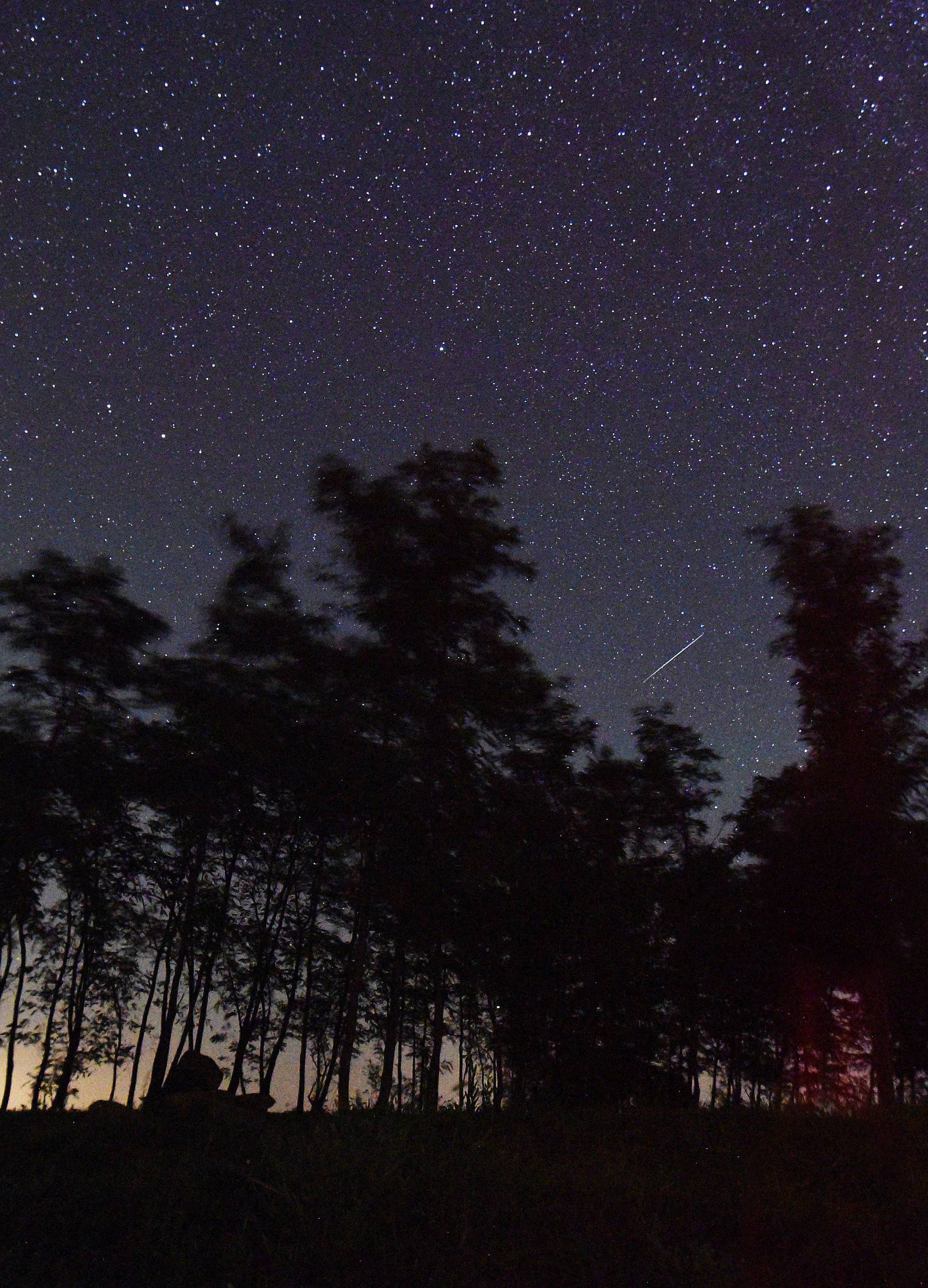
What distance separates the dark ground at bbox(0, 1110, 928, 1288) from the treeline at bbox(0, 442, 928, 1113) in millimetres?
6529

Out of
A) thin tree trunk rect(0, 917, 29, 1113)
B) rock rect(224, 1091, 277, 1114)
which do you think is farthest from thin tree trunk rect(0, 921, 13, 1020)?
rock rect(224, 1091, 277, 1114)

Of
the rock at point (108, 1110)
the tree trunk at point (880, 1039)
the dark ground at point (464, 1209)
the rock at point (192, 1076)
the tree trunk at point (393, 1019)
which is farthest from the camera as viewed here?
the tree trunk at point (880, 1039)

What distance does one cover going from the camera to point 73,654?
18.0 meters

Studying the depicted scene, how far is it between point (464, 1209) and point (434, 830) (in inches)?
433

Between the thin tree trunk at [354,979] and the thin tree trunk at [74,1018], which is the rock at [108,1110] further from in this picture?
the thin tree trunk at [74,1018]

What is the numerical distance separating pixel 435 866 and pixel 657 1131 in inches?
351

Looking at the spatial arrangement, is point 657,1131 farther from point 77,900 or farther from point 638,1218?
point 77,900

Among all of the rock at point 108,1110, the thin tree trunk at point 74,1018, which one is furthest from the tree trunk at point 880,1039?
the thin tree trunk at point 74,1018

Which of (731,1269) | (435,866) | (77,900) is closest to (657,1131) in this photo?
(731,1269)

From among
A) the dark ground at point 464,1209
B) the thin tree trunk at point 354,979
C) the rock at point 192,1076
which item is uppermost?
the thin tree trunk at point 354,979

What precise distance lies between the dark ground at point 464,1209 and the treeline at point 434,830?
653 centimetres

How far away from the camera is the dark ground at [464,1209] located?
5.12 m

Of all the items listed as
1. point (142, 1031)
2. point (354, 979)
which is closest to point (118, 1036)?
point (142, 1031)

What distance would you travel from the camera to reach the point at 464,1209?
18.9ft
